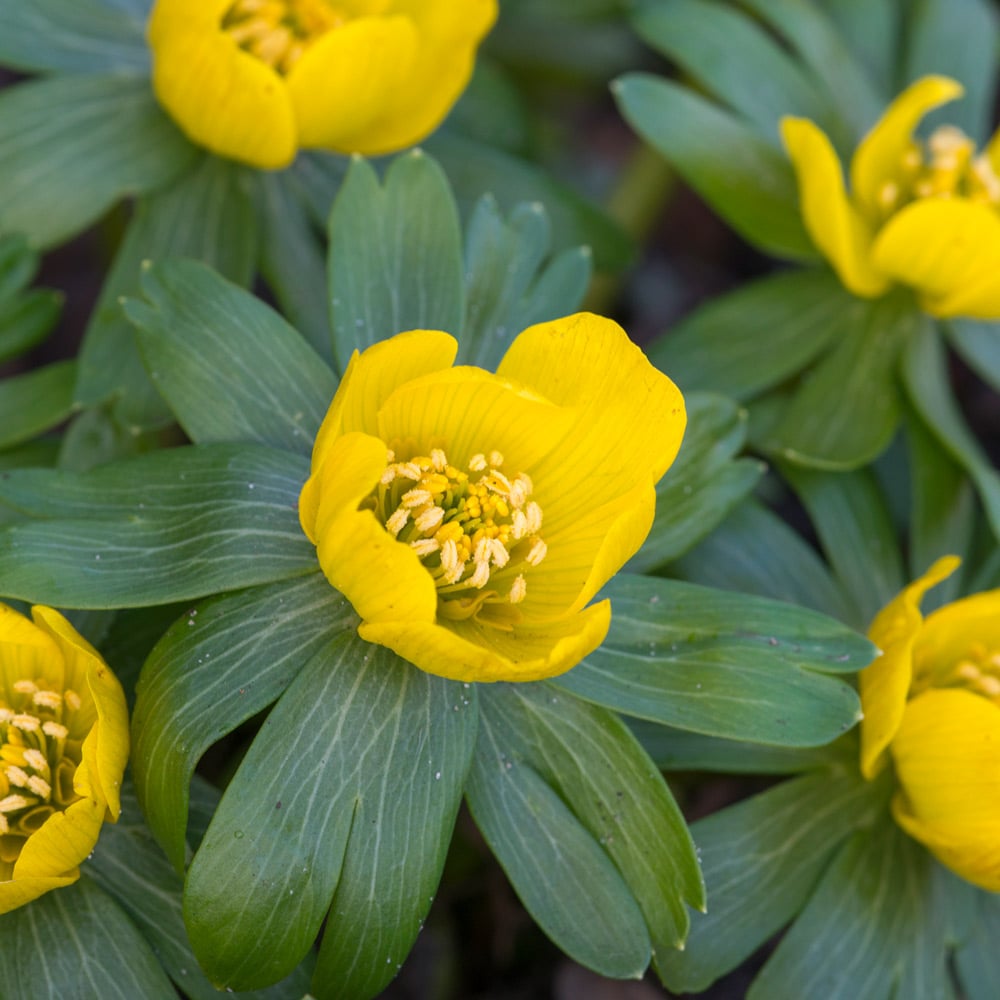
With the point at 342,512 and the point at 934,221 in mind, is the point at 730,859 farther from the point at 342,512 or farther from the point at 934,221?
the point at 934,221

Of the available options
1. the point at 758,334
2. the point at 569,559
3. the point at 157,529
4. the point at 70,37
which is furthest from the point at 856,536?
the point at 70,37

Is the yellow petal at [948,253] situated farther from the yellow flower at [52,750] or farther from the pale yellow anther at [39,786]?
the pale yellow anther at [39,786]

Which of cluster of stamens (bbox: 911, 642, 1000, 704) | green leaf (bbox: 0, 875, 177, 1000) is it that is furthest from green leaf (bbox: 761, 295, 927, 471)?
green leaf (bbox: 0, 875, 177, 1000)

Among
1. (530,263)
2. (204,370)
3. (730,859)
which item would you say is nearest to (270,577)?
(204,370)

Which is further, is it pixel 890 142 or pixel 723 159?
pixel 723 159

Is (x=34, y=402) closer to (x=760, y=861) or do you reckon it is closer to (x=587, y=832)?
(x=587, y=832)

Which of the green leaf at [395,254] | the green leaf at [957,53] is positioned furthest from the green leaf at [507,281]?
the green leaf at [957,53]
